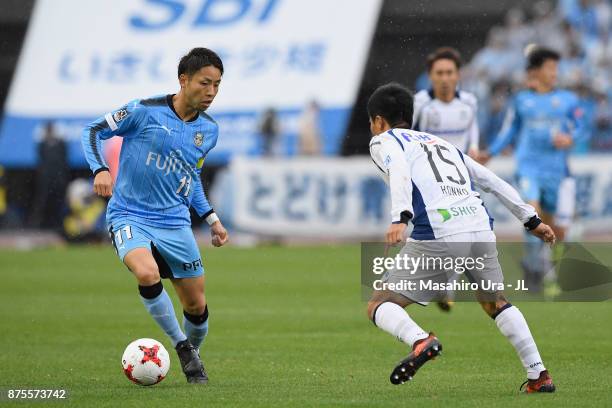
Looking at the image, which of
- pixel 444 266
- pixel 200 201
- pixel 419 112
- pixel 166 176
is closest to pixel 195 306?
pixel 200 201

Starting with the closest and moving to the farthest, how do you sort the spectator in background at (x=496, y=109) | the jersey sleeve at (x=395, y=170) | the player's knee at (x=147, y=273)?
the jersey sleeve at (x=395, y=170) → the player's knee at (x=147, y=273) → the spectator in background at (x=496, y=109)

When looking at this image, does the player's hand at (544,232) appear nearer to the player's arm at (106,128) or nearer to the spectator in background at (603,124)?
the player's arm at (106,128)

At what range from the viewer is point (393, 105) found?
297 inches

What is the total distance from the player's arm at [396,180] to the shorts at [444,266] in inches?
13.3

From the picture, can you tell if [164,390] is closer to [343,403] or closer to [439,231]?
[343,403]

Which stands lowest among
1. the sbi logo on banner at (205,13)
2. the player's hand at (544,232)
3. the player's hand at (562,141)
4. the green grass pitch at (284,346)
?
the green grass pitch at (284,346)

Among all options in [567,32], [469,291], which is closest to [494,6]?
[567,32]

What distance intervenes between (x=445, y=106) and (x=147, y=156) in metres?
5.31

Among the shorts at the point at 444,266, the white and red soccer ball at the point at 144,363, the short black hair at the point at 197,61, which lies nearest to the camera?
the shorts at the point at 444,266

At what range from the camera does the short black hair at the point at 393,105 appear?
7523 mm

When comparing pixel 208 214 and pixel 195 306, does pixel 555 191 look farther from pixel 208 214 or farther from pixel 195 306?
pixel 195 306

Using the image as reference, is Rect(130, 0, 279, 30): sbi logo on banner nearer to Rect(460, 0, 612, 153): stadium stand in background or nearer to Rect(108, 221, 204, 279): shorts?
Rect(460, 0, 612, 153): stadium stand in background

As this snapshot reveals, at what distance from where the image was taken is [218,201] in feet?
82.7

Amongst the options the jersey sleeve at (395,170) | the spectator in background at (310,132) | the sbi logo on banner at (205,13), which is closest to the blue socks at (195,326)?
the jersey sleeve at (395,170)
